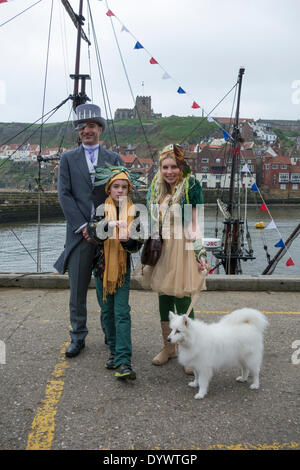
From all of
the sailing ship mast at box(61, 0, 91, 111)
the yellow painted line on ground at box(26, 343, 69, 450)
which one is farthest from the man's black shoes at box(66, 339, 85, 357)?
the sailing ship mast at box(61, 0, 91, 111)

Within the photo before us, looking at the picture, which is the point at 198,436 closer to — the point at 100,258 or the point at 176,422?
the point at 176,422

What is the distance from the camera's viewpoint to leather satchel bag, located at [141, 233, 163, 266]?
363 cm

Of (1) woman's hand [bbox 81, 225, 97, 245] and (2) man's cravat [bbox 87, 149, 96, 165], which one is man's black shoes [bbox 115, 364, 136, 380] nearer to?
(1) woman's hand [bbox 81, 225, 97, 245]

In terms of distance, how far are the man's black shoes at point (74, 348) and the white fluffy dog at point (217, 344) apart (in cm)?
119

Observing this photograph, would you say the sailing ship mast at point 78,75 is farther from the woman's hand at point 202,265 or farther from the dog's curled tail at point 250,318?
the dog's curled tail at point 250,318

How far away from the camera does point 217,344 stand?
3.32 metres

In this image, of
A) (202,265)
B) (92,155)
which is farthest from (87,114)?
(202,265)

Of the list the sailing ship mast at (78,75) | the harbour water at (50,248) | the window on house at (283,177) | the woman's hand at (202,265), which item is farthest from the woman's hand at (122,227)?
the window on house at (283,177)

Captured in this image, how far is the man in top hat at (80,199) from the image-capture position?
12.8 feet

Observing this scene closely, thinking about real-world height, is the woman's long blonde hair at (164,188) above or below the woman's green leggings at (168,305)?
above

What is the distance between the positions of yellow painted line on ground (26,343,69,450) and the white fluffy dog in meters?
1.07

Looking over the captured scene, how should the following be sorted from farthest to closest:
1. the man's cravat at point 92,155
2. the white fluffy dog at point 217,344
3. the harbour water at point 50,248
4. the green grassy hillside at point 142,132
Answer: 1. the green grassy hillside at point 142,132
2. the harbour water at point 50,248
3. the man's cravat at point 92,155
4. the white fluffy dog at point 217,344

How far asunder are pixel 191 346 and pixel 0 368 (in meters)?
1.84

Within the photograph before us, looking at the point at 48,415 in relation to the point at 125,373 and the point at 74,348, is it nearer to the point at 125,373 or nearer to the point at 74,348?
the point at 125,373
